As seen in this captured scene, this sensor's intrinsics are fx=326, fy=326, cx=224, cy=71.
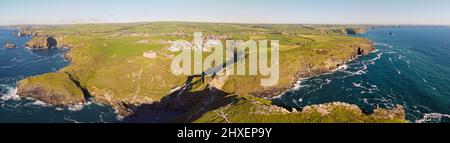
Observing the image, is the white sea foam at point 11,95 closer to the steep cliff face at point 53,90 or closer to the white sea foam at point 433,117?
the steep cliff face at point 53,90

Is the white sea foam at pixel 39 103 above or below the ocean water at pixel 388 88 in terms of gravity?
below

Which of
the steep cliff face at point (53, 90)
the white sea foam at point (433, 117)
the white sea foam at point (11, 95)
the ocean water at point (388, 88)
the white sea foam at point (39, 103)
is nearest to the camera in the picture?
the white sea foam at point (433, 117)

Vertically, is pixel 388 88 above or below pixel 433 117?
above

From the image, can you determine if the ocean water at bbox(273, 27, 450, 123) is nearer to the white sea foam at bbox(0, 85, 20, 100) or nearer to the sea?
the sea

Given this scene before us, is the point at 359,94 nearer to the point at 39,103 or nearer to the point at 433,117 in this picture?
the point at 433,117

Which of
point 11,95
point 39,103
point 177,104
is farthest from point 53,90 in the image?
point 177,104

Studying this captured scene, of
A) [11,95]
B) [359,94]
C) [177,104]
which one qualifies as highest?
[359,94]

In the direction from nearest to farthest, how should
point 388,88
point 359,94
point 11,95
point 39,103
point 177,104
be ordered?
1. point 359,94
2. point 177,104
3. point 39,103
4. point 388,88
5. point 11,95

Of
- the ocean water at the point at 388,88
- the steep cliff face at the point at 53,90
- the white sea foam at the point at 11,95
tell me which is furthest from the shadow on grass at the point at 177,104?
the white sea foam at the point at 11,95

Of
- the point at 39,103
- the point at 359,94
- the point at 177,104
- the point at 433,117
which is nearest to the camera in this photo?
the point at 433,117
